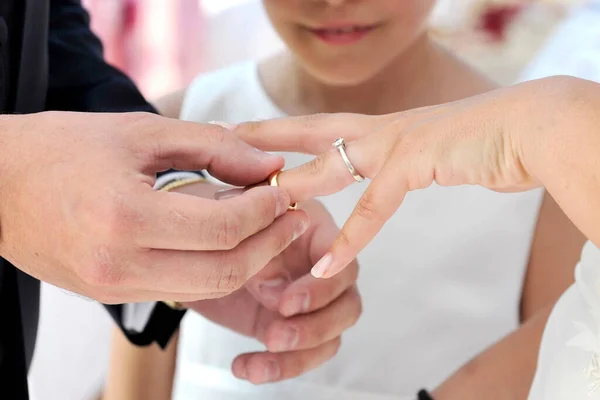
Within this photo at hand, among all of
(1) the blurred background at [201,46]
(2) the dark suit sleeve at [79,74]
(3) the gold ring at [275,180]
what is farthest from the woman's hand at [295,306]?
(1) the blurred background at [201,46]

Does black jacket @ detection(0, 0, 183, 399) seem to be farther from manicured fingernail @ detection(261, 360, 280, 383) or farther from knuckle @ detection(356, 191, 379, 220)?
knuckle @ detection(356, 191, 379, 220)

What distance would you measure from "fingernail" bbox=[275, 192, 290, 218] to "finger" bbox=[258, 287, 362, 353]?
209mm

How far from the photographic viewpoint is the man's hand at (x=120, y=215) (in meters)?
0.47

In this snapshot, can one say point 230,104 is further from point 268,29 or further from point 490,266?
point 268,29

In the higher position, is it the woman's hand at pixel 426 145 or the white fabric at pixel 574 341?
the woman's hand at pixel 426 145

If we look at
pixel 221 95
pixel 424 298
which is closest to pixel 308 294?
pixel 424 298

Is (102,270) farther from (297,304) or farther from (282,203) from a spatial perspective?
(297,304)

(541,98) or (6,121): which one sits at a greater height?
(541,98)

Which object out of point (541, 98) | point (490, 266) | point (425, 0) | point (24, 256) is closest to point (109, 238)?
point (24, 256)

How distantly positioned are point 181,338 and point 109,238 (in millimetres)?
655

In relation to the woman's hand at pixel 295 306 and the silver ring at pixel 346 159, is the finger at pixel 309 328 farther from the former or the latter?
the silver ring at pixel 346 159

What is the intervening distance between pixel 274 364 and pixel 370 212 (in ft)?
0.92

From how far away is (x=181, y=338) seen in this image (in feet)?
3.57

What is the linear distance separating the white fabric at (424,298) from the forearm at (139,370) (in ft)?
0.31
